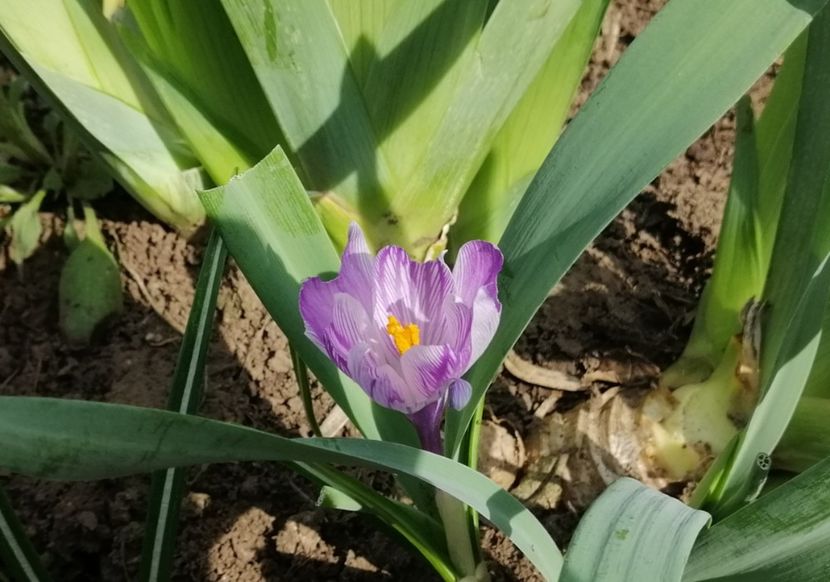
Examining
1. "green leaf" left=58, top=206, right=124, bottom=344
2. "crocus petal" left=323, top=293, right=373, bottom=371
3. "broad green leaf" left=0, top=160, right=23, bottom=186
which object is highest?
"broad green leaf" left=0, top=160, right=23, bottom=186

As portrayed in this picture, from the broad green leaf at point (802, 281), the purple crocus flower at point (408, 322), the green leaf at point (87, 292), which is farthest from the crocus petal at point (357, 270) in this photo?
the green leaf at point (87, 292)

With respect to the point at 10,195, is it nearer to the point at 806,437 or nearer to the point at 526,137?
the point at 526,137

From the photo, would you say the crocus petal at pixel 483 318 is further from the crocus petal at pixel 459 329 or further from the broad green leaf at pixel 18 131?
the broad green leaf at pixel 18 131

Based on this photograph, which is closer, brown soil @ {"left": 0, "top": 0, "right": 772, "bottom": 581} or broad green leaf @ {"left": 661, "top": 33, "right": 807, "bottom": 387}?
broad green leaf @ {"left": 661, "top": 33, "right": 807, "bottom": 387}

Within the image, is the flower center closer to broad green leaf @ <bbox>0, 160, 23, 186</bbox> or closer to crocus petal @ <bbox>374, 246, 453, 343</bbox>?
crocus petal @ <bbox>374, 246, 453, 343</bbox>

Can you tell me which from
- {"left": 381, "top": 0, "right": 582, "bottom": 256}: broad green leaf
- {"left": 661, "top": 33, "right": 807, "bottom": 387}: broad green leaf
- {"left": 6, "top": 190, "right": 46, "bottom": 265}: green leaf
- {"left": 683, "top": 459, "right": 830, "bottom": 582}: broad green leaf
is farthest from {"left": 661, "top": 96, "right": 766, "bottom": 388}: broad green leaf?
{"left": 6, "top": 190, "right": 46, "bottom": 265}: green leaf

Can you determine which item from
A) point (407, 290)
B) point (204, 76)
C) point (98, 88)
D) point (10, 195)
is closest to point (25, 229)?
point (10, 195)

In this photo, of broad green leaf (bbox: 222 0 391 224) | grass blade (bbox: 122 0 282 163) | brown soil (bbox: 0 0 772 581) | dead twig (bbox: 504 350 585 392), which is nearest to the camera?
broad green leaf (bbox: 222 0 391 224)
